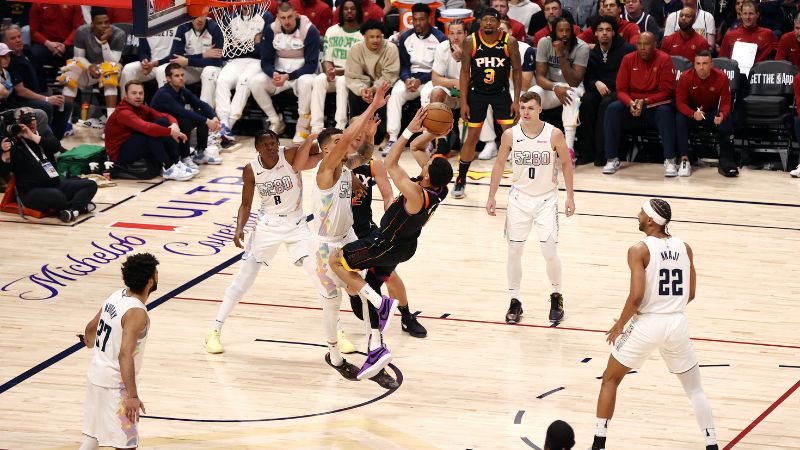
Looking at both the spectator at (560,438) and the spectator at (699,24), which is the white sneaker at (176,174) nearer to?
the spectator at (699,24)

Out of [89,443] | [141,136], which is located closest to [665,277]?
[89,443]

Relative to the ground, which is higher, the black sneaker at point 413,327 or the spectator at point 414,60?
the spectator at point 414,60

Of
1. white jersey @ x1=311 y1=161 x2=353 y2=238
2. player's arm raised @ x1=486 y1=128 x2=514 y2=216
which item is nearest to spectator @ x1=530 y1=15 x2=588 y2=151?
player's arm raised @ x1=486 y1=128 x2=514 y2=216

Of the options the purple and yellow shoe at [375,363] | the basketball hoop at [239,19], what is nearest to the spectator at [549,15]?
the basketball hoop at [239,19]

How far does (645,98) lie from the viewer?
16.4 meters

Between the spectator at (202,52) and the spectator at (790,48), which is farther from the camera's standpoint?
the spectator at (202,52)

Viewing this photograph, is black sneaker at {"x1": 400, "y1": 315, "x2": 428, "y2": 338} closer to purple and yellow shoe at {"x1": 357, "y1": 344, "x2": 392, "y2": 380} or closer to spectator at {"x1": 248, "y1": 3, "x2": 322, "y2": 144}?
purple and yellow shoe at {"x1": 357, "y1": 344, "x2": 392, "y2": 380}

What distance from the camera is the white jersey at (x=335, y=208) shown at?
919cm

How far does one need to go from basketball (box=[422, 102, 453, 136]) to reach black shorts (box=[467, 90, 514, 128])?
225 inches

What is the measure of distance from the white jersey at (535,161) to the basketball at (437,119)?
56.6 inches

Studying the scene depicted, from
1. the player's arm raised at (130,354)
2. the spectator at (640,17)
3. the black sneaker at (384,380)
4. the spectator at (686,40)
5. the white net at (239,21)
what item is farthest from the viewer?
the spectator at (640,17)

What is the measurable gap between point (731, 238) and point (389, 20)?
7058 millimetres

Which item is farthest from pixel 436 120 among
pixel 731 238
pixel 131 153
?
pixel 131 153

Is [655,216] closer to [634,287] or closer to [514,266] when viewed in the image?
[634,287]
